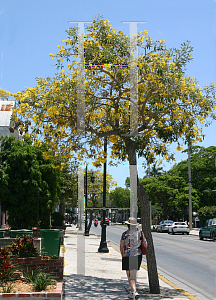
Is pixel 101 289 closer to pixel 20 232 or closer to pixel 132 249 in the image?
pixel 132 249

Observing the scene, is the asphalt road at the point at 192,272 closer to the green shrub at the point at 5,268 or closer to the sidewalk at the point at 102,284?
the sidewalk at the point at 102,284

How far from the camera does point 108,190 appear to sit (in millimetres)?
39219

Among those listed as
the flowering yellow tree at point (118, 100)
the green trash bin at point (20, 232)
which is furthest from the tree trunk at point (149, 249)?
the green trash bin at point (20, 232)

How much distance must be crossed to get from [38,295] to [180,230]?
120 feet

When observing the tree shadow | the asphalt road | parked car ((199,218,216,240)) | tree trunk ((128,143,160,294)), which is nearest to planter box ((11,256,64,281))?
the tree shadow

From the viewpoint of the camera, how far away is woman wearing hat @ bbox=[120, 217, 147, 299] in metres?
8.12

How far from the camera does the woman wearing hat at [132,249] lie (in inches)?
320

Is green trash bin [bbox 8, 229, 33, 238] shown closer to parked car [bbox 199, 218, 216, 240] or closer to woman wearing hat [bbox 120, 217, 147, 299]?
woman wearing hat [bbox 120, 217, 147, 299]

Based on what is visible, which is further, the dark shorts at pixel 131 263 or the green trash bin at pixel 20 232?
the green trash bin at pixel 20 232

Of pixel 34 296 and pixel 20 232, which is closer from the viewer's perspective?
pixel 34 296

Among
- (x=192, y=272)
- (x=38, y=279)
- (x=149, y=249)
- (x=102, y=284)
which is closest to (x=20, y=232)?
(x=102, y=284)

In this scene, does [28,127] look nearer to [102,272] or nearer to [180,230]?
[102,272]

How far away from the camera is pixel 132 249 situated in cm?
825

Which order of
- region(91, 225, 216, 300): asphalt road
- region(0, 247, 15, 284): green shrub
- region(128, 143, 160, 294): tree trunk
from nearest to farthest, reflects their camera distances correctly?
1. region(0, 247, 15, 284): green shrub
2. region(128, 143, 160, 294): tree trunk
3. region(91, 225, 216, 300): asphalt road
